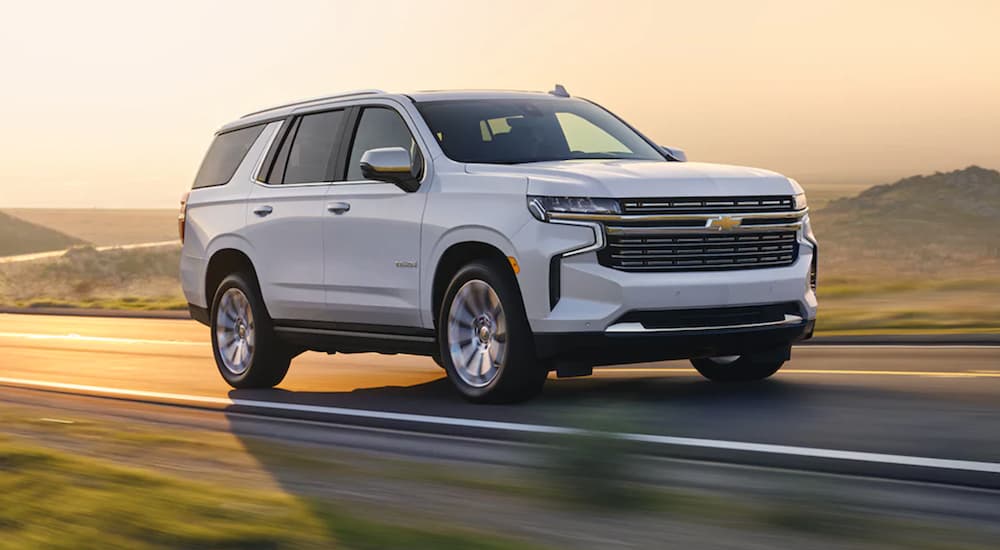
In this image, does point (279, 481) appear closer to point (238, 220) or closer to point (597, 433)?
point (597, 433)

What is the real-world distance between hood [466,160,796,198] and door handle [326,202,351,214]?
1.20 m

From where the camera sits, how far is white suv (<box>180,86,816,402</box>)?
8.86 metres

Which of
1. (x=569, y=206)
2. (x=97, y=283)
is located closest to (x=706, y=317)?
(x=569, y=206)

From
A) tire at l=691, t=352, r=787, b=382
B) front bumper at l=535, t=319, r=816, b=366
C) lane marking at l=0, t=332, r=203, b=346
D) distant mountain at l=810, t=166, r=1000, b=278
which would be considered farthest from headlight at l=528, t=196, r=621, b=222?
→ distant mountain at l=810, t=166, r=1000, b=278

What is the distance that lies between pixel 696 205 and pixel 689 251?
277mm

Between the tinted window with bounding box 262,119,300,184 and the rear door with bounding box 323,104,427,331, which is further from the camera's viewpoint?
the tinted window with bounding box 262,119,300,184

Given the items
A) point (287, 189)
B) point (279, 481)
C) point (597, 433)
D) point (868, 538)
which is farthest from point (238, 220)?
point (868, 538)

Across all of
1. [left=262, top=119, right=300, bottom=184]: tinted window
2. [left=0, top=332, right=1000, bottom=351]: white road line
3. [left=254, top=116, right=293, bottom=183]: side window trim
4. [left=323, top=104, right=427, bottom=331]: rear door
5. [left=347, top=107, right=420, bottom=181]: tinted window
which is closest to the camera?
[left=323, top=104, right=427, bottom=331]: rear door

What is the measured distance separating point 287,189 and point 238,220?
29.3 inches

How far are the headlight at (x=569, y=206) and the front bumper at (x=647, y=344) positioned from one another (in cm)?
71

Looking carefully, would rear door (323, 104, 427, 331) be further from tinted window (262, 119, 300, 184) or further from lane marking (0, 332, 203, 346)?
lane marking (0, 332, 203, 346)

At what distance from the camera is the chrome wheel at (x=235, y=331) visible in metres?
11.8

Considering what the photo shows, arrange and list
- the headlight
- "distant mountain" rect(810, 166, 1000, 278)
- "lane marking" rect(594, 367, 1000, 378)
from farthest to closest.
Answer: "distant mountain" rect(810, 166, 1000, 278) < "lane marking" rect(594, 367, 1000, 378) < the headlight

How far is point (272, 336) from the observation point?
→ 38.2ft
